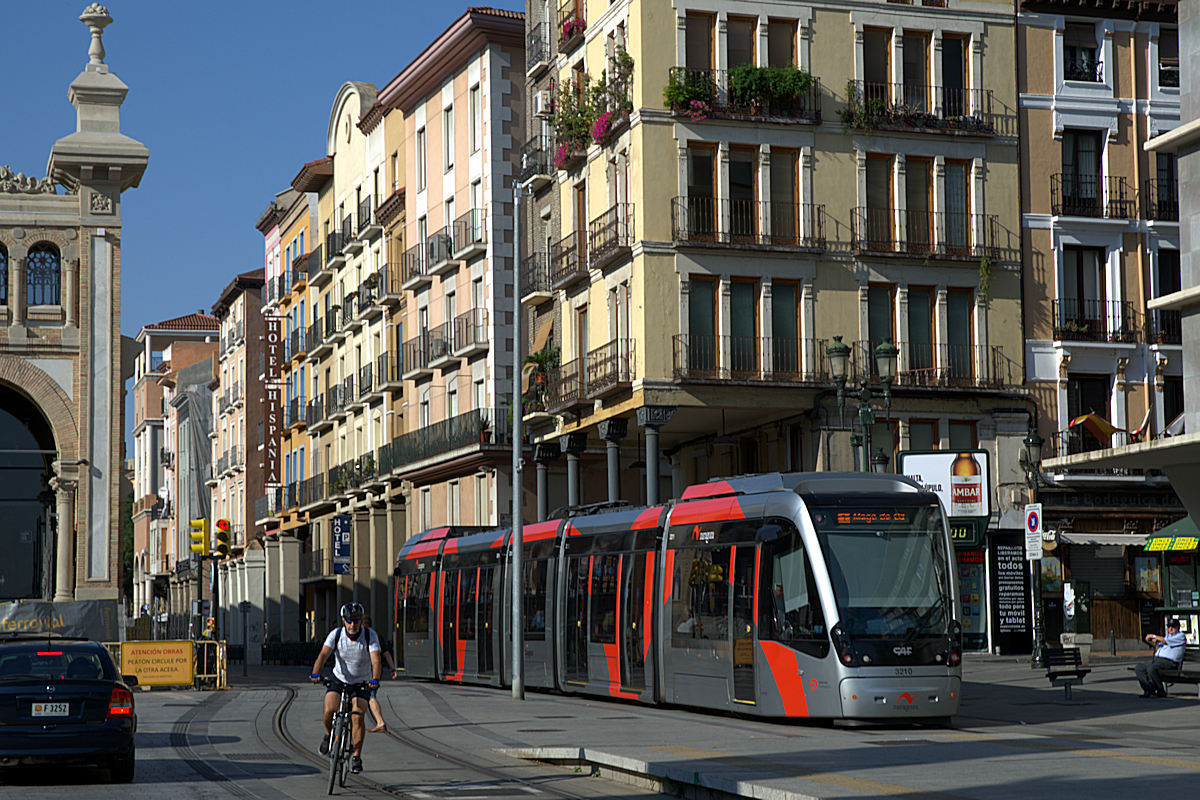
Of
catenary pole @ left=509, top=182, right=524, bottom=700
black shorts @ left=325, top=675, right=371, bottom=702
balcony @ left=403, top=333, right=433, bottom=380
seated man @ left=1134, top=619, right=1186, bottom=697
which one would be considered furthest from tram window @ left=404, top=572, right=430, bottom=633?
black shorts @ left=325, top=675, right=371, bottom=702

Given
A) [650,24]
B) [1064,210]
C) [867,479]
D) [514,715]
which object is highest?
[650,24]

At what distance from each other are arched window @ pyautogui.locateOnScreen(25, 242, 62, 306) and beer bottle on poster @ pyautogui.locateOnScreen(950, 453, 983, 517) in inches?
892

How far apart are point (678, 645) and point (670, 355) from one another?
15.0 m

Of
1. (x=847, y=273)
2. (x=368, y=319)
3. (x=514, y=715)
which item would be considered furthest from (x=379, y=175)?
(x=514, y=715)

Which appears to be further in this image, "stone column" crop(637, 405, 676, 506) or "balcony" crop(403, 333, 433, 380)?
"balcony" crop(403, 333, 433, 380)

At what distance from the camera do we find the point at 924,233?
4200cm

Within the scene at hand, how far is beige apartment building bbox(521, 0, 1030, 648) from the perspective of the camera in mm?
39375

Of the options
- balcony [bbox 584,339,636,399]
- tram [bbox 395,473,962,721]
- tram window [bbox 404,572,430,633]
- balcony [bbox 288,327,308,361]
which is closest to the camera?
tram [bbox 395,473,962,721]

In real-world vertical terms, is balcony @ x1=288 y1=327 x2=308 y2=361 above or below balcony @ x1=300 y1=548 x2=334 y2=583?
above

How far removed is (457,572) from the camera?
117 feet

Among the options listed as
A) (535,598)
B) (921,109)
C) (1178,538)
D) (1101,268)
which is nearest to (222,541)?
(535,598)

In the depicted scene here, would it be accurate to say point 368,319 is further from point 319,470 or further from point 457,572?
point 457,572

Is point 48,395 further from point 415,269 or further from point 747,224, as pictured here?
point 415,269

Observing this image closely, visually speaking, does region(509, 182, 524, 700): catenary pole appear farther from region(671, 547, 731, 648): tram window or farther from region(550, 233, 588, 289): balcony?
region(550, 233, 588, 289): balcony
